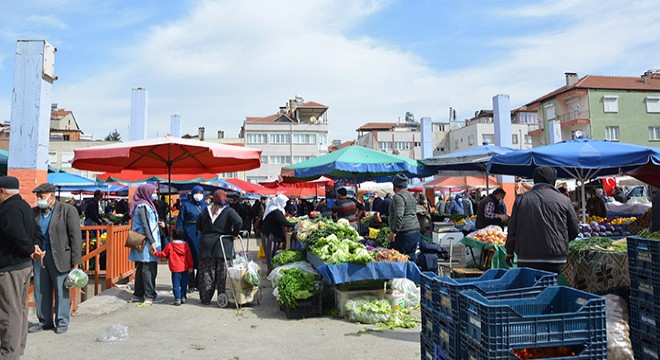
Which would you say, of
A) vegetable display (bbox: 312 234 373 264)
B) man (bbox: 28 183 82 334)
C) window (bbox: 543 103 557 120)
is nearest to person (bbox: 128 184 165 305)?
man (bbox: 28 183 82 334)

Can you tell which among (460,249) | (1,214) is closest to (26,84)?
(1,214)

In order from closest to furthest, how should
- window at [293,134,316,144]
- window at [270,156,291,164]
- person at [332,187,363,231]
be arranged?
person at [332,187,363,231]
window at [270,156,291,164]
window at [293,134,316,144]

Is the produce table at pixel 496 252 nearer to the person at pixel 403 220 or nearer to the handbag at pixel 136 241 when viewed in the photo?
the person at pixel 403 220

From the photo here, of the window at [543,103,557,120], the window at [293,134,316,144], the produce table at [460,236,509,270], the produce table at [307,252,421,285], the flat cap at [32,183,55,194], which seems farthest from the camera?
the window at [293,134,316,144]

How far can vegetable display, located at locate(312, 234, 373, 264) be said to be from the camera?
6.66 metres

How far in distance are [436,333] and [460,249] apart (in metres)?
6.64

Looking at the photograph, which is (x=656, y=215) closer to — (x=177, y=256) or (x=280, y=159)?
(x=177, y=256)

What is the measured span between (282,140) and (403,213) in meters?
60.1

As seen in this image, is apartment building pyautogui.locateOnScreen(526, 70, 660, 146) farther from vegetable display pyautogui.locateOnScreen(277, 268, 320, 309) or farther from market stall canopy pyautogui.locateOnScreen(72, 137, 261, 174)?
vegetable display pyautogui.locateOnScreen(277, 268, 320, 309)

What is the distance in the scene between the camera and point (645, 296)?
3406 mm

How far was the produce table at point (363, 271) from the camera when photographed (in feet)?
21.4

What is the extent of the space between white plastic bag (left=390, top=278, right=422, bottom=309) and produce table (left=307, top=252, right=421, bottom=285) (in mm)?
273

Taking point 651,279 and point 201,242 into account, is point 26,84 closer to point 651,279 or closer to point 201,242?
point 201,242

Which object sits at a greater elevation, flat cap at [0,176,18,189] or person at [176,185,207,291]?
flat cap at [0,176,18,189]
